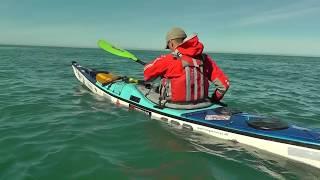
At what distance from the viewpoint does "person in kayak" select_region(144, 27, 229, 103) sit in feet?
21.6

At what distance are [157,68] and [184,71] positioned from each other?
53 centimetres

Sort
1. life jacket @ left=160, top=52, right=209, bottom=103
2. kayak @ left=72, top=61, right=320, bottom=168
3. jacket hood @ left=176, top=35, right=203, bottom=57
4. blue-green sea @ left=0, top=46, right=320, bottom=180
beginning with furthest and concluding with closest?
life jacket @ left=160, top=52, right=209, bottom=103, jacket hood @ left=176, top=35, right=203, bottom=57, kayak @ left=72, top=61, right=320, bottom=168, blue-green sea @ left=0, top=46, right=320, bottom=180

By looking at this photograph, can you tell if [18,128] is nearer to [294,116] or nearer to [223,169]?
[223,169]

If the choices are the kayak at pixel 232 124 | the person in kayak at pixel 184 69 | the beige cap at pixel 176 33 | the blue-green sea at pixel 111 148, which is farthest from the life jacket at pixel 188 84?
the blue-green sea at pixel 111 148

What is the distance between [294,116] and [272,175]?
14.7 feet

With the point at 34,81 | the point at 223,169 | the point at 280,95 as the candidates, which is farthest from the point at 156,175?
the point at 34,81

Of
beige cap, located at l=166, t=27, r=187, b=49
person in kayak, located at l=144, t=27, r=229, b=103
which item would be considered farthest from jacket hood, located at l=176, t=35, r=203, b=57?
beige cap, located at l=166, t=27, r=187, b=49

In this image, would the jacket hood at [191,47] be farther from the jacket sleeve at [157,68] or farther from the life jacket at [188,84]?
the jacket sleeve at [157,68]

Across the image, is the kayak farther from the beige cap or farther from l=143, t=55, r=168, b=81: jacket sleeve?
the beige cap

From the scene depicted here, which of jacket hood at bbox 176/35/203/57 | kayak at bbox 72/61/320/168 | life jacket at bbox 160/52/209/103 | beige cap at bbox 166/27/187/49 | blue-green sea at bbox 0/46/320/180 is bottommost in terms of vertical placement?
blue-green sea at bbox 0/46/320/180

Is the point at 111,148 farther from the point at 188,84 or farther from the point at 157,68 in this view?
the point at 188,84

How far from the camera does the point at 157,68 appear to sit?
21.9ft

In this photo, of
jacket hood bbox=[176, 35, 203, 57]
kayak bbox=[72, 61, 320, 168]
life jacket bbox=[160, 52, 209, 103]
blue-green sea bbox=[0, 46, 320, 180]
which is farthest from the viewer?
life jacket bbox=[160, 52, 209, 103]

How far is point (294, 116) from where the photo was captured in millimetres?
9094
